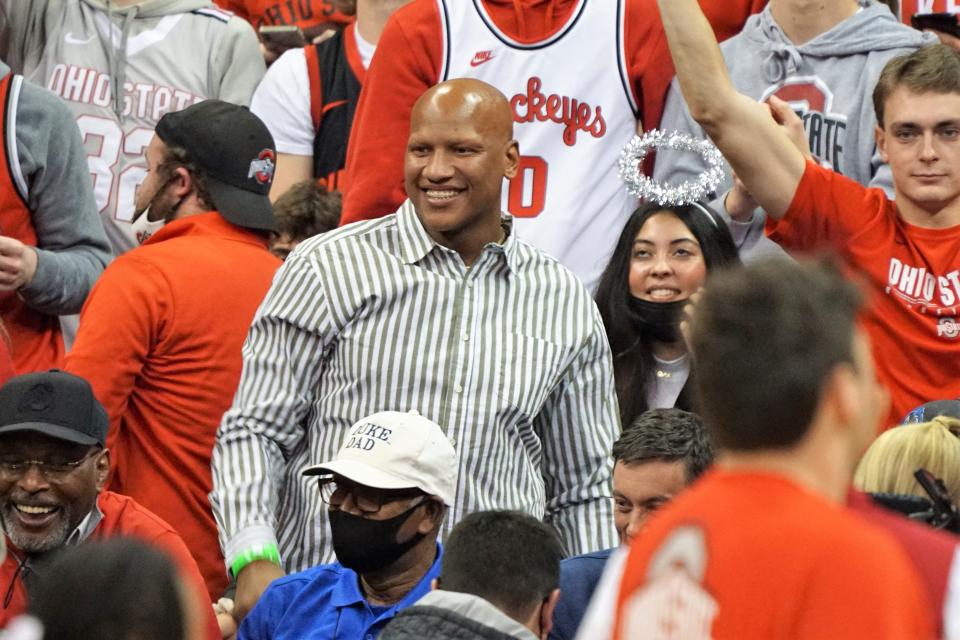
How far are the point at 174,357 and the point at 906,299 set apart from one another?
2130mm

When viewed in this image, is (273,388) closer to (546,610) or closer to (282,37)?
(546,610)

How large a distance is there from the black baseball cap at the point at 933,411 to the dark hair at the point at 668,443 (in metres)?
0.57

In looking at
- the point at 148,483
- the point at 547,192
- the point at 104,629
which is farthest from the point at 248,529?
the point at 104,629

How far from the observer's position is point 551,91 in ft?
19.2

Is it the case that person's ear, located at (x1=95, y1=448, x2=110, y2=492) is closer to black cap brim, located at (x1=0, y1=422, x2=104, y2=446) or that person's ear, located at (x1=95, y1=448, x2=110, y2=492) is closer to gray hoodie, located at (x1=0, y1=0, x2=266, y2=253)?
black cap brim, located at (x1=0, y1=422, x2=104, y2=446)

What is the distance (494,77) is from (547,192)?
1.37 feet

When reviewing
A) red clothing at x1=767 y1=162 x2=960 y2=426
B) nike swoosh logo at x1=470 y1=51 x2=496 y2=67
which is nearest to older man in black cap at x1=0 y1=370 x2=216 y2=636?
nike swoosh logo at x1=470 y1=51 x2=496 y2=67

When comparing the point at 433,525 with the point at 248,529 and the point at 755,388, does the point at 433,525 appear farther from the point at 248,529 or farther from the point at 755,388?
the point at 755,388

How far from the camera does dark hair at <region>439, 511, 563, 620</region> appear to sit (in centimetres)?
353

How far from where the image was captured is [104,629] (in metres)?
2.26

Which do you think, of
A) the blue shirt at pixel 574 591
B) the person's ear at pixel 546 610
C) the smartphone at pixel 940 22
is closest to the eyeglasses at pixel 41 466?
the blue shirt at pixel 574 591

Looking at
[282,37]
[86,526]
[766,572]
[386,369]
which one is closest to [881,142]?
[386,369]

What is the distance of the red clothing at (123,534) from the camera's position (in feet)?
14.1

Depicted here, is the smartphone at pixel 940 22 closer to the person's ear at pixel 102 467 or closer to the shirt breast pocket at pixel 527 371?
the shirt breast pocket at pixel 527 371
